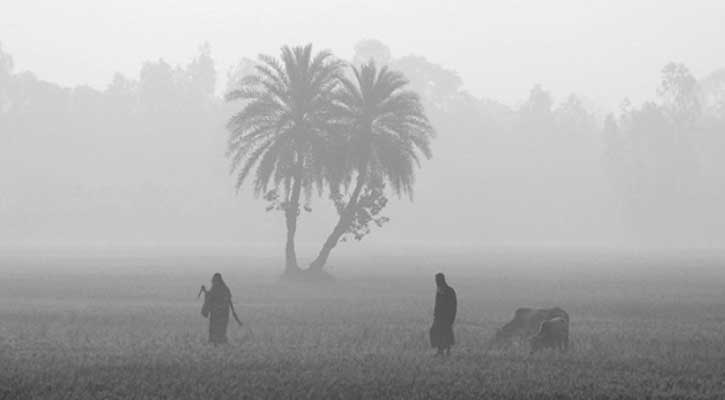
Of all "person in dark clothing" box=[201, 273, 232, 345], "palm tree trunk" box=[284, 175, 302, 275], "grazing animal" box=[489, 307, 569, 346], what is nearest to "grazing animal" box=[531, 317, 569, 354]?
"grazing animal" box=[489, 307, 569, 346]

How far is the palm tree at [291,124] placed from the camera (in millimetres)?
49969

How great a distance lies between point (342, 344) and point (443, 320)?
287cm

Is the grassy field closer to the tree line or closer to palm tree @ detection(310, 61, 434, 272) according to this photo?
palm tree @ detection(310, 61, 434, 272)

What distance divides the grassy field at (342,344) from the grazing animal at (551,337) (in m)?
0.44

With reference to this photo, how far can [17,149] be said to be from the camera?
136250mm

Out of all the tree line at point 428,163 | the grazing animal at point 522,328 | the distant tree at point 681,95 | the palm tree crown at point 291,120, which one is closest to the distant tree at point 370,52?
the tree line at point 428,163

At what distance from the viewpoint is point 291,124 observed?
51.3m

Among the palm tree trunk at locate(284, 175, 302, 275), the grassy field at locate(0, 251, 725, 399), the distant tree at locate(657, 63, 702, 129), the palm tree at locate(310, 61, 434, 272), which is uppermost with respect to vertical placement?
the distant tree at locate(657, 63, 702, 129)

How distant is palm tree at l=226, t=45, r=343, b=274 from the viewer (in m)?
50.0

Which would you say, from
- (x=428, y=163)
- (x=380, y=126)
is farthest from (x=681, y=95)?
(x=380, y=126)

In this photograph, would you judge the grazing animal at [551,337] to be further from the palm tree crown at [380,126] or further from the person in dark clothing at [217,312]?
the palm tree crown at [380,126]

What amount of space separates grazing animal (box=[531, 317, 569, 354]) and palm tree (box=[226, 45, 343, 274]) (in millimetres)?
29570

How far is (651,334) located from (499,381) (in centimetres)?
964

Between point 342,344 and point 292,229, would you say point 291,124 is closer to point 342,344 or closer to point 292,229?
point 292,229
